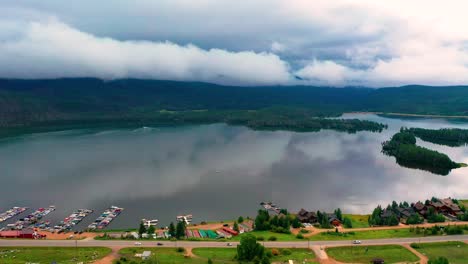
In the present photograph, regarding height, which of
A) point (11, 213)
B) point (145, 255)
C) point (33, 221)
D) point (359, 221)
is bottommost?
point (33, 221)

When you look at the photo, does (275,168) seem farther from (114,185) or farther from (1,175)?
(1,175)

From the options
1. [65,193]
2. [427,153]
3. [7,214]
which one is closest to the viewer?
A: [7,214]

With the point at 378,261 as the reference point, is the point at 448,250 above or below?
below

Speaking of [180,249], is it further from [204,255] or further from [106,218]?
[106,218]

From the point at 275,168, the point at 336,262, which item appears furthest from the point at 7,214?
the point at 275,168

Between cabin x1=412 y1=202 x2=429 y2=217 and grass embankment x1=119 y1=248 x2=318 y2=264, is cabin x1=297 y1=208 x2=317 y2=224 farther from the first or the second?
cabin x1=412 y1=202 x2=429 y2=217

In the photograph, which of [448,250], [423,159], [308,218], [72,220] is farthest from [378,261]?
[423,159]
